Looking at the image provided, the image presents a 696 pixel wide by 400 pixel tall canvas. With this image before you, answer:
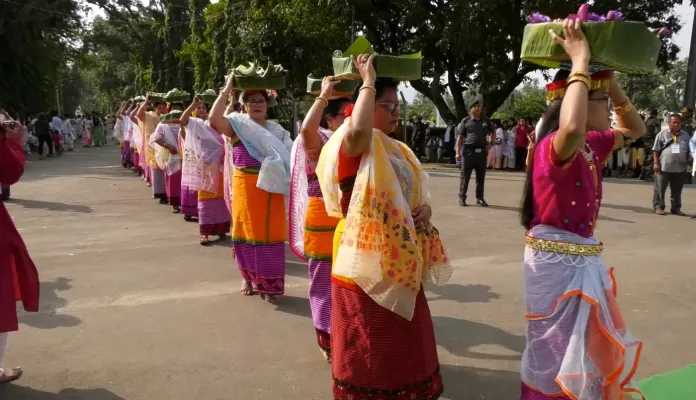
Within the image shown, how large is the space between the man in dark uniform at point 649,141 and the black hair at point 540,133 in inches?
527

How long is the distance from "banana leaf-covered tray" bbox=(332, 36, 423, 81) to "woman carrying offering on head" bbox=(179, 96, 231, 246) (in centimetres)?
491

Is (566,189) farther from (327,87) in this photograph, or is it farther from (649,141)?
(649,141)

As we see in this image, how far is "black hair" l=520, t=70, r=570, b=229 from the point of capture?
8.55ft

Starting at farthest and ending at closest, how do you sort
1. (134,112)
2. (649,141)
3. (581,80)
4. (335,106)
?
(649,141) < (134,112) < (335,106) < (581,80)

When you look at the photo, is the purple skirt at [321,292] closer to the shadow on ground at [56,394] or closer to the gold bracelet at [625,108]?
the shadow on ground at [56,394]

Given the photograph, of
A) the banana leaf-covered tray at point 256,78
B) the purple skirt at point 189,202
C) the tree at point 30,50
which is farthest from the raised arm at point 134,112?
→ the tree at point 30,50

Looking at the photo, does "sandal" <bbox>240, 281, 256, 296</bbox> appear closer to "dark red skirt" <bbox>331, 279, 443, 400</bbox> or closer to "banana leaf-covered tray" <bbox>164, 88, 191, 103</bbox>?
"dark red skirt" <bbox>331, 279, 443, 400</bbox>

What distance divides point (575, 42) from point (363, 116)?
→ 2.90 feet

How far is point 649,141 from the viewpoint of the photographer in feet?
48.8

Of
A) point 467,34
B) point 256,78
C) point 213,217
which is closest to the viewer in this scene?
point 256,78

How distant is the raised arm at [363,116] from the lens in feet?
8.12

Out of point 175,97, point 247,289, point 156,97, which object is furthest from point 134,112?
point 247,289

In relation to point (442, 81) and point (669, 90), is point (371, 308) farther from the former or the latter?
point (669, 90)

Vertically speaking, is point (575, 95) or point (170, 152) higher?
point (575, 95)
